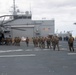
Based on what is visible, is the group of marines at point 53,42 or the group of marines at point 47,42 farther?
the group of marines at point 47,42

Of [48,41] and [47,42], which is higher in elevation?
[48,41]

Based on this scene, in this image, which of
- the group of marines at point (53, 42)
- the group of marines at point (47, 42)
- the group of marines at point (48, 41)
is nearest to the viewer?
the group of marines at point (53, 42)

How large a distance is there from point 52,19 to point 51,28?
118 inches

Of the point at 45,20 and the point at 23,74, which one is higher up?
the point at 45,20

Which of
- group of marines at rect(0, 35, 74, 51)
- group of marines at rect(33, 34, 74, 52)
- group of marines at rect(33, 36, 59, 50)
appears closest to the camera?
group of marines at rect(33, 34, 74, 52)

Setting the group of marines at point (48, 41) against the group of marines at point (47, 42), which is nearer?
the group of marines at point (47, 42)

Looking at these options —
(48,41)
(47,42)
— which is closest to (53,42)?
(48,41)

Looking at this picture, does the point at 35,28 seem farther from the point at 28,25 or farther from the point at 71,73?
the point at 71,73

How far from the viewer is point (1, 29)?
48281 millimetres

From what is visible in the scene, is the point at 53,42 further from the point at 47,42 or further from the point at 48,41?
the point at 47,42

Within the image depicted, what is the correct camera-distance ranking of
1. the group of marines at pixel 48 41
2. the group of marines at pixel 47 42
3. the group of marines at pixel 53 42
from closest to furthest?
1. the group of marines at pixel 53 42
2. the group of marines at pixel 47 42
3. the group of marines at pixel 48 41

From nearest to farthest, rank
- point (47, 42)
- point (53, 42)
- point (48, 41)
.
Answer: point (53, 42) → point (48, 41) → point (47, 42)

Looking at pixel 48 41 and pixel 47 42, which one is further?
pixel 47 42

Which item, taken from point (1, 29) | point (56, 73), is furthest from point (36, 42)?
point (56, 73)
